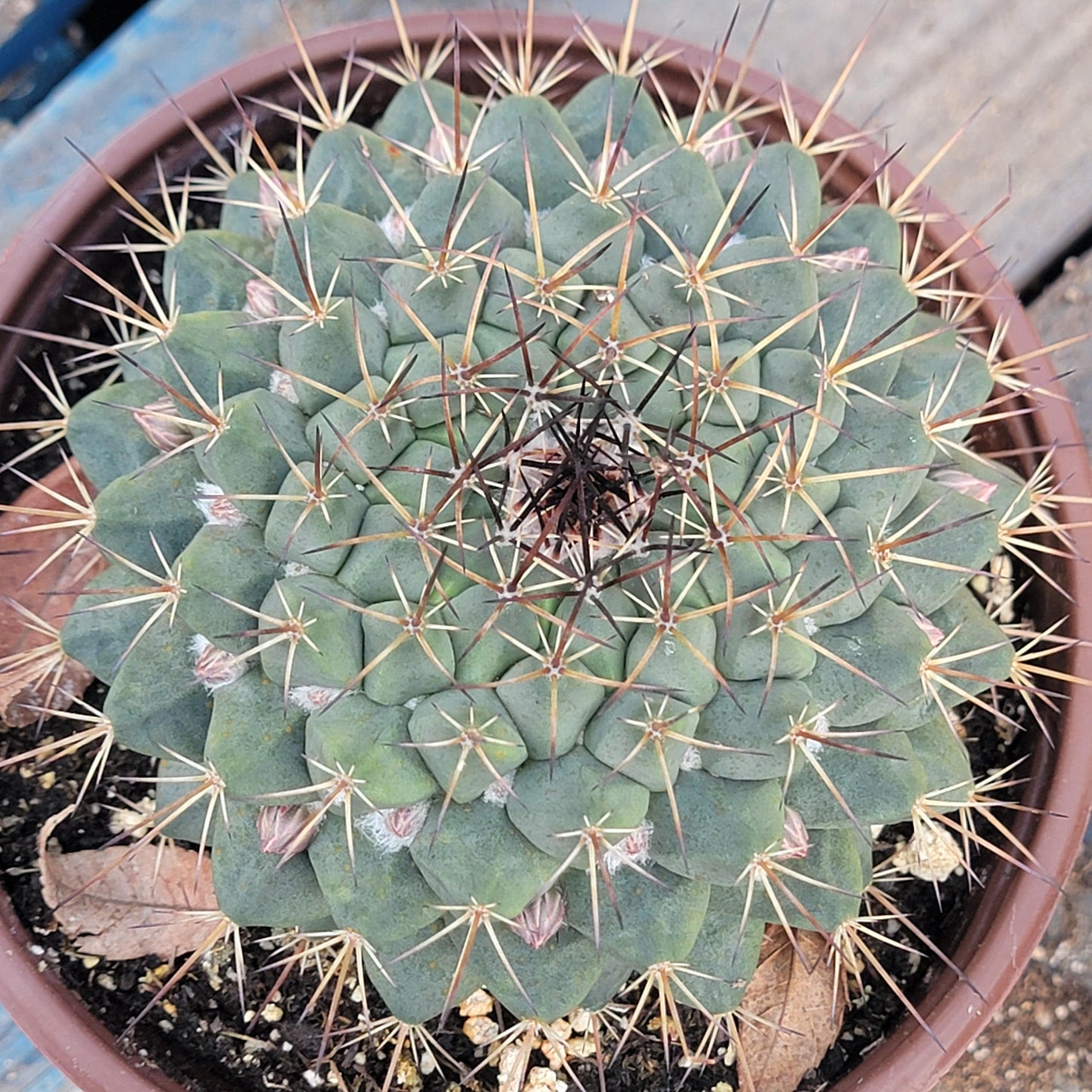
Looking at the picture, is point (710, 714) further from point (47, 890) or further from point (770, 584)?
point (47, 890)

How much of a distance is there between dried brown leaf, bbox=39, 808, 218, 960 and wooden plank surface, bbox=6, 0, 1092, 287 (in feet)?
3.15

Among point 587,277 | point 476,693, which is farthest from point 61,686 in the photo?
point 587,277

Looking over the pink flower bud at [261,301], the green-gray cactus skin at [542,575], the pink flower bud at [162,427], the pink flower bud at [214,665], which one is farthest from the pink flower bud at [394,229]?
the pink flower bud at [214,665]

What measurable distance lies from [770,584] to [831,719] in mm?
139

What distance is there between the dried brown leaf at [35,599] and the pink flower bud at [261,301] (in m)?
0.32


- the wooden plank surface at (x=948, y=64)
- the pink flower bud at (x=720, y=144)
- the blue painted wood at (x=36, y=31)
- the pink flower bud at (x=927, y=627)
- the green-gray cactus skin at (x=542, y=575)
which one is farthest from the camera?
the blue painted wood at (x=36, y=31)

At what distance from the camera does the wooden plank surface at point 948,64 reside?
133 cm

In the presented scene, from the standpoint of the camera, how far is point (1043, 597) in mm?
1096

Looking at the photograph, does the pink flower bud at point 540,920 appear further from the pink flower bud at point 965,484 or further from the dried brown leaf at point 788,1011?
the pink flower bud at point 965,484

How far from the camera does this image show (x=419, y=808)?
734 millimetres

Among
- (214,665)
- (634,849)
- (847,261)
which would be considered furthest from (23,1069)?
(847,261)

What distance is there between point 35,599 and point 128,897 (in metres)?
0.30

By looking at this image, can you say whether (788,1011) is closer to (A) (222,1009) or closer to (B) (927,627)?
(B) (927,627)

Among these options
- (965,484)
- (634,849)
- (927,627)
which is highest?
(965,484)
